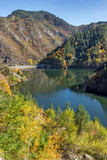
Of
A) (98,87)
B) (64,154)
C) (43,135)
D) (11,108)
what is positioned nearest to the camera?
(11,108)

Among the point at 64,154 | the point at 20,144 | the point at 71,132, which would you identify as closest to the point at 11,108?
the point at 20,144

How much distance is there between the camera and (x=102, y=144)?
24656 millimetres

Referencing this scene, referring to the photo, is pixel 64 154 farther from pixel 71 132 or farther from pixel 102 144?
pixel 102 144

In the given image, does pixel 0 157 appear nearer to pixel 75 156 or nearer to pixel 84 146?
pixel 75 156

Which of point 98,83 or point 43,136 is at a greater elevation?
point 98,83

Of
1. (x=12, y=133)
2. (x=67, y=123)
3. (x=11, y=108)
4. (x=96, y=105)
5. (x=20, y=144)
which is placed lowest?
(x=96, y=105)

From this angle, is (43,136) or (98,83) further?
(98,83)

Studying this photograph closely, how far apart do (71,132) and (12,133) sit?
16.3 metres

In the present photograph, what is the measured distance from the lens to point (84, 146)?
24.9m

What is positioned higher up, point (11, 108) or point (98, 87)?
point (11, 108)

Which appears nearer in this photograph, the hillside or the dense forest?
the dense forest

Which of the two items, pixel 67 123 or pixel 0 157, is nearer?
pixel 0 157

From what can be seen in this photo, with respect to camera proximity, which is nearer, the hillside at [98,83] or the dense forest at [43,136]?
the dense forest at [43,136]

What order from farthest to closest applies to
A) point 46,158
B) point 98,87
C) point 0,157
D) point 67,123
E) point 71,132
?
point 98,87
point 67,123
point 71,132
point 46,158
point 0,157
